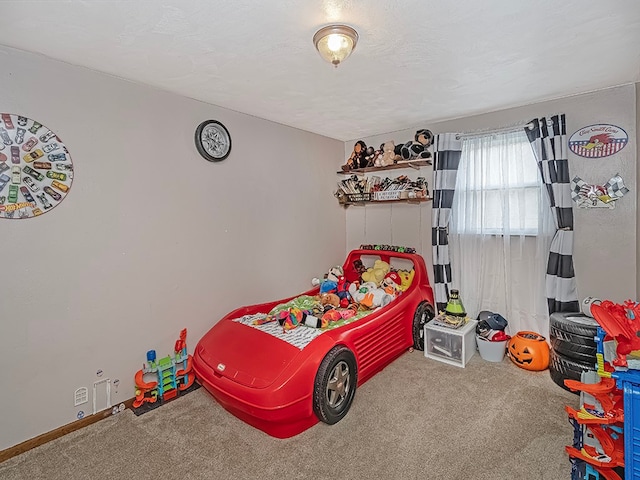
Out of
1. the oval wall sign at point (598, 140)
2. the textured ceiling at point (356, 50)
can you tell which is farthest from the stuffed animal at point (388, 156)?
the oval wall sign at point (598, 140)

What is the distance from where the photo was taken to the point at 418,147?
3.48 metres

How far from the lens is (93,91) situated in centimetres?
215

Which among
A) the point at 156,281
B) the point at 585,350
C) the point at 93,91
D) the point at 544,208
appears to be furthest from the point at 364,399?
the point at 93,91

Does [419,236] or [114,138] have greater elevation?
[114,138]

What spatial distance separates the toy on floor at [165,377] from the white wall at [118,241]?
2.7 inches

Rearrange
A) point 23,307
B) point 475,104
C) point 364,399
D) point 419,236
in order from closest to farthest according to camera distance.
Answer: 1. point 23,307
2. point 364,399
3. point 475,104
4. point 419,236

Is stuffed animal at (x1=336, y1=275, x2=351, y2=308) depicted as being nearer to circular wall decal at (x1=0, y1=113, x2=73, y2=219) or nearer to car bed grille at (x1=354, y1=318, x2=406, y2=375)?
car bed grille at (x1=354, y1=318, x2=406, y2=375)

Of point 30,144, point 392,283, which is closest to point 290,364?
point 392,283

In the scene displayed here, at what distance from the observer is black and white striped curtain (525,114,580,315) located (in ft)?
8.89

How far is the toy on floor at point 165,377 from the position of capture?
2.38 meters

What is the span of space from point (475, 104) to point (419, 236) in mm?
1431

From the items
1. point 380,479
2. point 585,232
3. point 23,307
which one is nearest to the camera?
point 380,479

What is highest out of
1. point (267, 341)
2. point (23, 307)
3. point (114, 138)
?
point (114, 138)

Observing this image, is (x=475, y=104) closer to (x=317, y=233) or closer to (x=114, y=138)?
(x=317, y=233)
